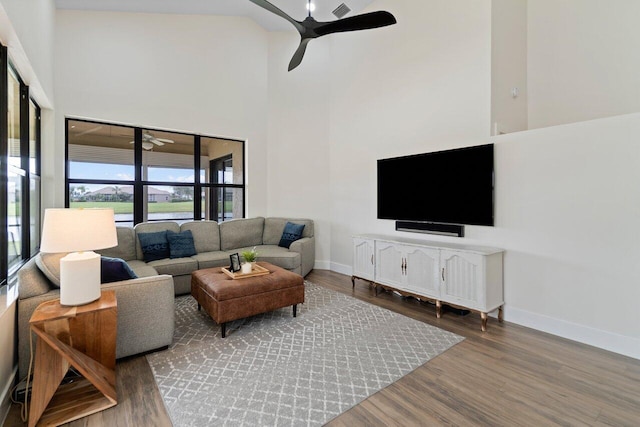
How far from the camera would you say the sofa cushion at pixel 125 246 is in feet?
12.8

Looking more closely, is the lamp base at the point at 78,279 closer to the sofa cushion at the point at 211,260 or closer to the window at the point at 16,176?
the window at the point at 16,176

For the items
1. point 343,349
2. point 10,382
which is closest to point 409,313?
point 343,349

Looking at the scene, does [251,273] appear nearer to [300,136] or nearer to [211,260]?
[211,260]

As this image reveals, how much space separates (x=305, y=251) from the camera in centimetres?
478

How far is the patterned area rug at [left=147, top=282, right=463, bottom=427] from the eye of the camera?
1815 millimetres

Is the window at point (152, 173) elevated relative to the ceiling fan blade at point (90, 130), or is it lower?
lower

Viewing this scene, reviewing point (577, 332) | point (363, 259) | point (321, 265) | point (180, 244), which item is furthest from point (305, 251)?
point (577, 332)

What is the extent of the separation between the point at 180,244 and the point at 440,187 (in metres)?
3.67

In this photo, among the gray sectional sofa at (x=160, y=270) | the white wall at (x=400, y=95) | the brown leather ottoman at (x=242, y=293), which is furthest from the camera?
the white wall at (x=400, y=95)

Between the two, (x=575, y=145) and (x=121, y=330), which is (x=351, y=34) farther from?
(x=121, y=330)

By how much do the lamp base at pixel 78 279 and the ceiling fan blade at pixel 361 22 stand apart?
3.03 meters

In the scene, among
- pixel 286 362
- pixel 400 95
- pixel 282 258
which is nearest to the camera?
pixel 286 362

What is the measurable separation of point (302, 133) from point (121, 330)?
4331 millimetres

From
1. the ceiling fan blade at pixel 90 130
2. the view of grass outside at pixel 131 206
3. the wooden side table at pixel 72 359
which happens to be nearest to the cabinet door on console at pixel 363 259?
the wooden side table at pixel 72 359
